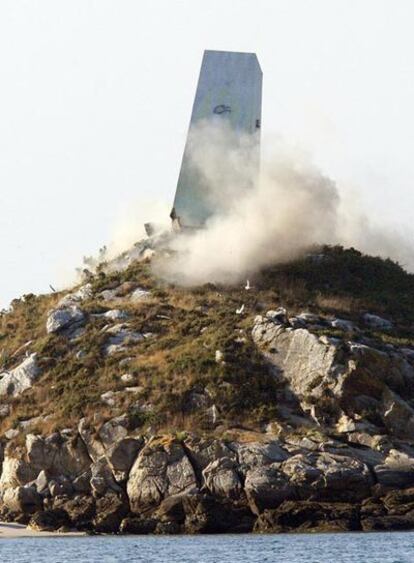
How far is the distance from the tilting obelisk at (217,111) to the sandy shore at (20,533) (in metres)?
30.2

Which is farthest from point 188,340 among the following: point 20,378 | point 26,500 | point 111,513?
point 111,513

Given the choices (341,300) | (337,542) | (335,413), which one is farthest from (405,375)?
(337,542)

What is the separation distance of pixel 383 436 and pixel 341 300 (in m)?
18.3

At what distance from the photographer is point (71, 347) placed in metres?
96.2

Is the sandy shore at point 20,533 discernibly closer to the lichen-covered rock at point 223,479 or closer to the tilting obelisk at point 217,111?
the lichen-covered rock at point 223,479

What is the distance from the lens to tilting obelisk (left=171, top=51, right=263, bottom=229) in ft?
350

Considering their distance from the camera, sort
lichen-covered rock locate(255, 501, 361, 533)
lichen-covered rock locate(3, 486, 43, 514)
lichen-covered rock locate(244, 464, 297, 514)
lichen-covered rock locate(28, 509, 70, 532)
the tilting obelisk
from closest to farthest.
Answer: lichen-covered rock locate(255, 501, 361, 533), lichen-covered rock locate(244, 464, 297, 514), lichen-covered rock locate(28, 509, 70, 532), lichen-covered rock locate(3, 486, 43, 514), the tilting obelisk

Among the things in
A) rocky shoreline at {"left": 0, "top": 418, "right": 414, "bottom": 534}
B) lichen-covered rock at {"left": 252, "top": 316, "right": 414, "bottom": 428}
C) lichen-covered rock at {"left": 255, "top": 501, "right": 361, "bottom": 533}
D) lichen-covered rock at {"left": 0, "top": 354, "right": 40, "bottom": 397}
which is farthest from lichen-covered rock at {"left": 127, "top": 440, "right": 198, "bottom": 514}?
lichen-covered rock at {"left": 0, "top": 354, "right": 40, "bottom": 397}

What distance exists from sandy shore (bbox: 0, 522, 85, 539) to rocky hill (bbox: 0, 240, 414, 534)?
29.8 inches

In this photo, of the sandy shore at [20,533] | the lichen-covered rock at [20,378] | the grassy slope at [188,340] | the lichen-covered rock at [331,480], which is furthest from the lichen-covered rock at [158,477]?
the lichen-covered rock at [20,378]

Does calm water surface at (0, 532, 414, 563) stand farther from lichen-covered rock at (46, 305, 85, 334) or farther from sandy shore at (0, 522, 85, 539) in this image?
lichen-covered rock at (46, 305, 85, 334)

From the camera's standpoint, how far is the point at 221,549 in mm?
68062

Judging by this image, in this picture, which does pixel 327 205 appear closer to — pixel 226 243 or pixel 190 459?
pixel 226 243

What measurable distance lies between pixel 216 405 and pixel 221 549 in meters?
18.1
